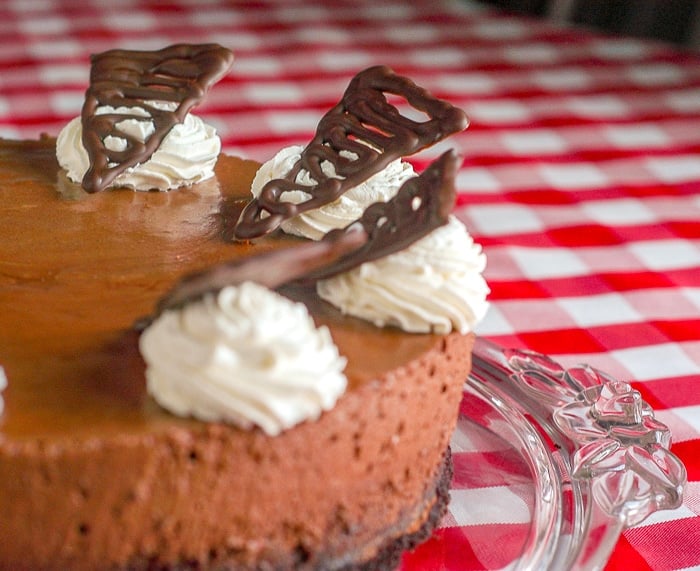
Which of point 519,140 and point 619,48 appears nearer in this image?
point 519,140

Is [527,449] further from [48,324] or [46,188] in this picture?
[46,188]

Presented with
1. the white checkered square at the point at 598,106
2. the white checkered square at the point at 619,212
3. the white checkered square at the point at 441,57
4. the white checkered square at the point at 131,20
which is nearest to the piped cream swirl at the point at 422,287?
the white checkered square at the point at 619,212

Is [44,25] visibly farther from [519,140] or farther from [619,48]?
[619,48]

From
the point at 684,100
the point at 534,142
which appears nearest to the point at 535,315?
the point at 534,142

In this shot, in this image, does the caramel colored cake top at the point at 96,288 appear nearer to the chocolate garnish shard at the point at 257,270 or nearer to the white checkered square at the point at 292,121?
the chocolate garnish shard at the point at 257,270

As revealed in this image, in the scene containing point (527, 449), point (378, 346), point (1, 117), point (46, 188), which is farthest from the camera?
point (1, 117)

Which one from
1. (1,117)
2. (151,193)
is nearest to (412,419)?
(151,193)
